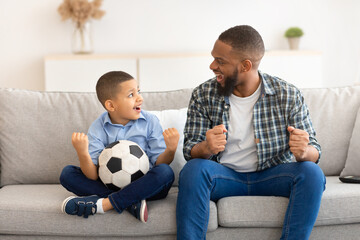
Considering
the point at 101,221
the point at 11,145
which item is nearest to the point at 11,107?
the point at 11,145

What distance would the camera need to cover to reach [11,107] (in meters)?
2.32

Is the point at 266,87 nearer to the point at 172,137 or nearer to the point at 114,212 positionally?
the point at 172,137

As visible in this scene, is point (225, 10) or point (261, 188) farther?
point (225, 10)

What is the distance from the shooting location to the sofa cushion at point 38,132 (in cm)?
227

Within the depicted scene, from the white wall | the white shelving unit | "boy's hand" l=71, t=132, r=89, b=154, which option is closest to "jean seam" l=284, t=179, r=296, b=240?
"boy's hand" l=71, t=132, r=89, b=154

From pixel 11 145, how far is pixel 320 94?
1.59 metres

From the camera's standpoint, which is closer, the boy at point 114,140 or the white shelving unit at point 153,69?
the boy at point 114,140

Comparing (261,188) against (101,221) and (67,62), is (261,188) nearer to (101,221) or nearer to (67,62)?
(101,221)

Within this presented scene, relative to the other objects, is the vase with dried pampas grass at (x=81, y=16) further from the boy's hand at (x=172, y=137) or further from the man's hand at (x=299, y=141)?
the man's hand at (x=299, y=141)

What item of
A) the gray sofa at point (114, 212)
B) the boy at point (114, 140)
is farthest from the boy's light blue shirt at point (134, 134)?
the gray sofa at point (114, 212)

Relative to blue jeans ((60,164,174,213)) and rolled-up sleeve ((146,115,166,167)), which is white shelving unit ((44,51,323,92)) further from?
blue jeans ((60,164,174,213))

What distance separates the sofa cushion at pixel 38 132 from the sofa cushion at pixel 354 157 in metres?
0.81

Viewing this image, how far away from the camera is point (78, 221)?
180 centimetres

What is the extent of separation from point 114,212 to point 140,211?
0.13 m
